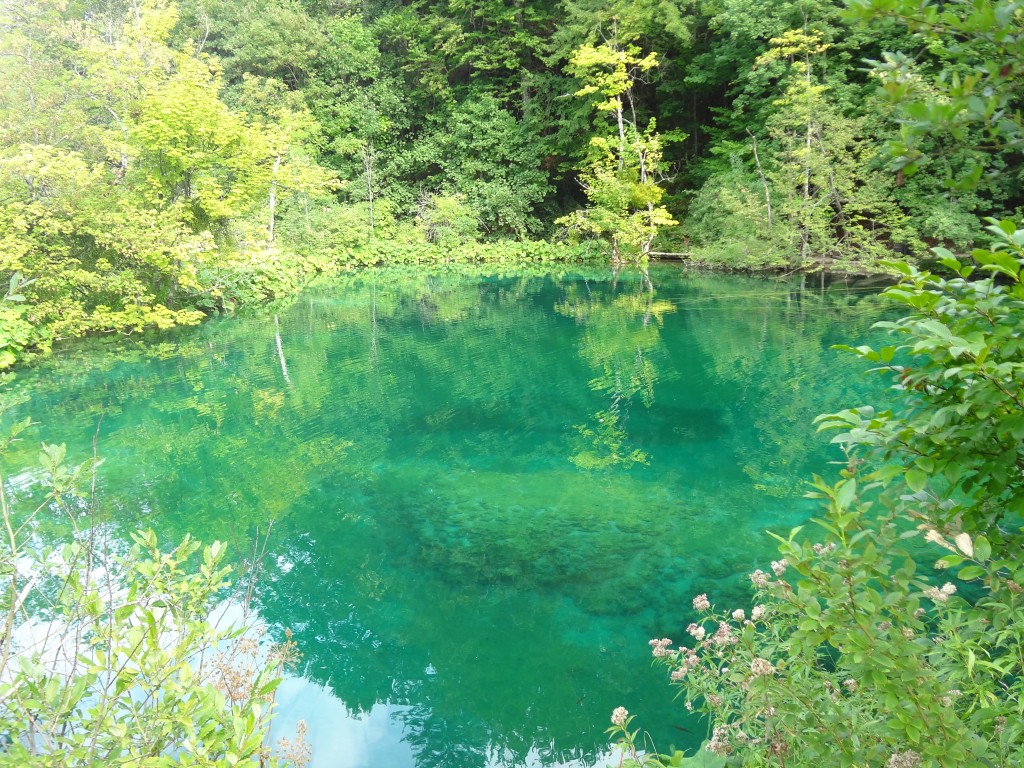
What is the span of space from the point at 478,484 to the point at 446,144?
22.7 meters

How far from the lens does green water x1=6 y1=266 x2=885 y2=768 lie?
342 centimetres

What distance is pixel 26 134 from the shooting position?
12.4 meters

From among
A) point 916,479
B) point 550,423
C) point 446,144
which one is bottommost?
point 550,423

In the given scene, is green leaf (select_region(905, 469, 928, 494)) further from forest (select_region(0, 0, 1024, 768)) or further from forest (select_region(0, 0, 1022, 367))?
forest (select_region(0, 0, 1022, 367))

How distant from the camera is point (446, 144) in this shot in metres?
25.8

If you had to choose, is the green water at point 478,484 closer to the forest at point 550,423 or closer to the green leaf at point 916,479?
the forest at point 550,423

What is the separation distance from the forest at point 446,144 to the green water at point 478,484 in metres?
2.38

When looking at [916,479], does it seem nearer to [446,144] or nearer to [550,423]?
[550,423]

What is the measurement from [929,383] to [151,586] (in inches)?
97.4

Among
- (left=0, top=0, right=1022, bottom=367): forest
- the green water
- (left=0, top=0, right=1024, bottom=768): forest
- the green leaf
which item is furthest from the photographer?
(left=0, top=0, right=1022, bottom=367): forest

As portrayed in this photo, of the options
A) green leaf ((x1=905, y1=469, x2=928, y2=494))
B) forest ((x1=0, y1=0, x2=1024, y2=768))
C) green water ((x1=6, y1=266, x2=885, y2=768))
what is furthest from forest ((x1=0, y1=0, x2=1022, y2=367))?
green water ((x1=6, y1=266, x2=885, y2=768))

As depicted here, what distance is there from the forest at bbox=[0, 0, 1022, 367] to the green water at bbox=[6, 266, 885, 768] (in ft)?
7.81

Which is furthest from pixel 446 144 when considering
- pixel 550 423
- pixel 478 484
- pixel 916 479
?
pixel 916 479

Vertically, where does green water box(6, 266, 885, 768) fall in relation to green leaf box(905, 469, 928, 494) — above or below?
below
